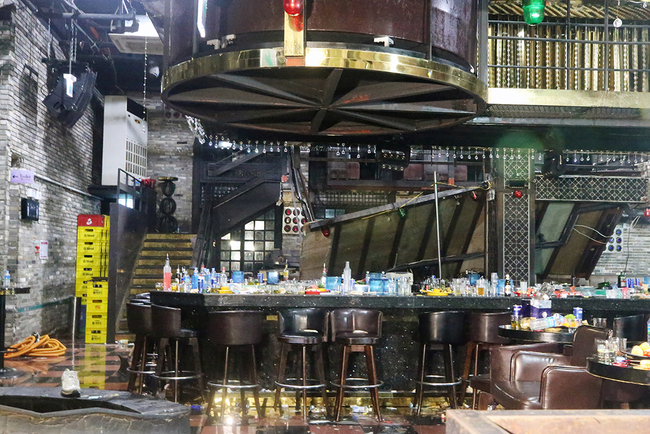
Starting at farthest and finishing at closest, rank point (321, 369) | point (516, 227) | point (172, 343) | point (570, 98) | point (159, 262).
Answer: point (159, 262) → point (516, 227) → point (172, 343) → point (321, 369) → point (570, 98)

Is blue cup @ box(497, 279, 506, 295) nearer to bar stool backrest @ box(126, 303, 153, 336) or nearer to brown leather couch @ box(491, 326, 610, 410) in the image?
brown leather couch @ box(491, 326, 610, 410)

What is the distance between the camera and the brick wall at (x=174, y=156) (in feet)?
55.2

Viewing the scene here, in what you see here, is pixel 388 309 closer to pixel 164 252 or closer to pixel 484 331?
pixel 484 331

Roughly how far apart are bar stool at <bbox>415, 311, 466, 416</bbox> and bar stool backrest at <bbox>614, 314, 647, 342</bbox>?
1.38 m

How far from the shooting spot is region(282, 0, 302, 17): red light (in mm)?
3227

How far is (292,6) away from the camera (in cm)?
324

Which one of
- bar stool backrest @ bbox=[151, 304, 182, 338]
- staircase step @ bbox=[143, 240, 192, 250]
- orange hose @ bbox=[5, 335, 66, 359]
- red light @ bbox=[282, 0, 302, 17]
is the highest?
red light @ bbox=[282, 0, 302, 17]

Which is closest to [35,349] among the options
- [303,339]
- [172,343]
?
[172,343]

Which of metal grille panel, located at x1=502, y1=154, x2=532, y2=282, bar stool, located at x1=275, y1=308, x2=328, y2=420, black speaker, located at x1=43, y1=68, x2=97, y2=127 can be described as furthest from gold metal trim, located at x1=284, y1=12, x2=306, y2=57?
black speaker, located at x1=43, y1=68, x2=97, y2=127

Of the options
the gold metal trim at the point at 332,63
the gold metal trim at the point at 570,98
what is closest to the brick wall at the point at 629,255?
the gold metal trim at the point at 570,98

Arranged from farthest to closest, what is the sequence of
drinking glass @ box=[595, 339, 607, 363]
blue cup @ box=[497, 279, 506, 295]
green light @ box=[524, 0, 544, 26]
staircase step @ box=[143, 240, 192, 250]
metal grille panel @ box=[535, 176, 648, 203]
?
staircase step @ box=[143, 240, 192, 250], metal grille panel @ box=[535, 176, 648, 203], blue cup @ box=[497, 279, 506, 295], green light @ box=[524, 0, 544, 26], drinking glass @ box=[595, 339, 607, 363]

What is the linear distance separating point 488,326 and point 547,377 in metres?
1.90

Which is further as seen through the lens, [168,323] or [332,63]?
[168,323]

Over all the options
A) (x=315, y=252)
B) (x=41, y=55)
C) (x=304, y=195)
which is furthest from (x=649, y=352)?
(x=41, y=55)
